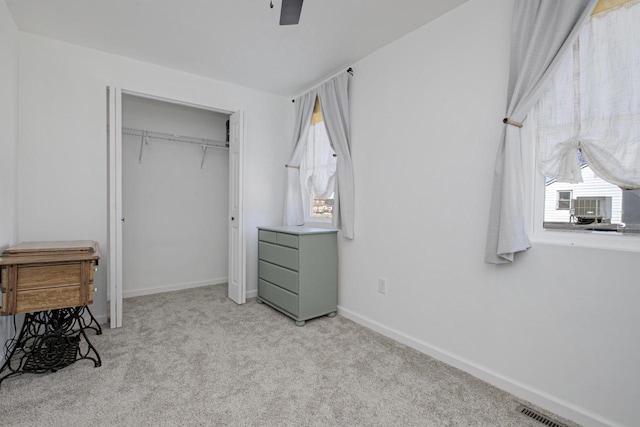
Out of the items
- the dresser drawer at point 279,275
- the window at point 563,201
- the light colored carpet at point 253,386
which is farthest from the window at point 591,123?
the dresser drawer at point 279,275

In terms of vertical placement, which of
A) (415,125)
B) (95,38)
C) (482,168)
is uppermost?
(95,38)

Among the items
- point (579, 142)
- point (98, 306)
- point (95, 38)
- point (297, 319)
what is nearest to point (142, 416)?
point (297, 319)

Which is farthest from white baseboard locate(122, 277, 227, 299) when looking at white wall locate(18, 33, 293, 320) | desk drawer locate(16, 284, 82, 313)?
desk drawer locate(16, 284, 82, 313)

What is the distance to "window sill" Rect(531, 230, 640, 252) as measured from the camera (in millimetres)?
1432

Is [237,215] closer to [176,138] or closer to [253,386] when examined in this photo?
[176,138]

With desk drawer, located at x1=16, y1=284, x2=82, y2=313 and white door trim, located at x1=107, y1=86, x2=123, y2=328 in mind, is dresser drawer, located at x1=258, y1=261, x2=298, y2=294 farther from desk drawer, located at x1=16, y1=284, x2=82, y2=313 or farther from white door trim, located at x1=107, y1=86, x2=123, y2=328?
desk drawer, located at x1=16, y1=284, x2=82, y2=313

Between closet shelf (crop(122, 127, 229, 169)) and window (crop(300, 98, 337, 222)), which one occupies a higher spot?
closet shelf (crop(122, 127, 229, 169))

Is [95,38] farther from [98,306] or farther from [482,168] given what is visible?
Result: [482,168]

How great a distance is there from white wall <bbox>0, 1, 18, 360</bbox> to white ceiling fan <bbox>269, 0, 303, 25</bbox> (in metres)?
2.03

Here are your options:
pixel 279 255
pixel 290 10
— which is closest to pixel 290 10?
pixel 290 10

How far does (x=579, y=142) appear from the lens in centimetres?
156

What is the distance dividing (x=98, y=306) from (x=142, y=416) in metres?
1.68

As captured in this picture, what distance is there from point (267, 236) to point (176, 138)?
5.69 ft

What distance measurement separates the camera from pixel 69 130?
2.66m
